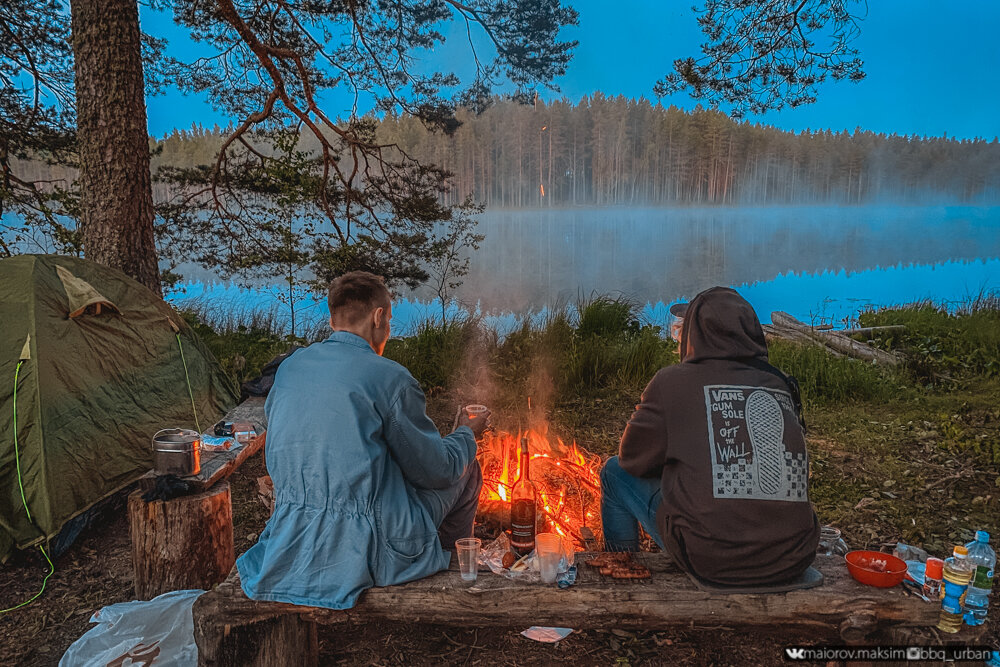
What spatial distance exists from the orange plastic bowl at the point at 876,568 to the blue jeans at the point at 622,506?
32.6 inches

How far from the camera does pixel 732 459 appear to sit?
212cm

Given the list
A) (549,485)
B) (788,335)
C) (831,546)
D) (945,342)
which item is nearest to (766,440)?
(831,546)

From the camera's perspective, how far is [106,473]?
3732 millimetres

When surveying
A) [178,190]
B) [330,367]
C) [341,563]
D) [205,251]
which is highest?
[178,190]

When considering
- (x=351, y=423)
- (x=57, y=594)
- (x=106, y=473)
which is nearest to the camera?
(x=351, y=423)

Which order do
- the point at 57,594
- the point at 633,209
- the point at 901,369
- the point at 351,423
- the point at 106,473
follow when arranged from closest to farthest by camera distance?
the point at 351,423, the point at 57,594, the point at 106,473, the point at 901,369, the point at 633,209

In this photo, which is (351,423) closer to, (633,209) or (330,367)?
(330,367)

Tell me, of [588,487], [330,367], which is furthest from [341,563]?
[588,487]

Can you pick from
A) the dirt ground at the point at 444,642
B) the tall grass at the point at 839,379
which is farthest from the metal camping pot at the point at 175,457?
the tall grass at the point at 839,379

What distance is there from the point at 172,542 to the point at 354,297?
1726mm

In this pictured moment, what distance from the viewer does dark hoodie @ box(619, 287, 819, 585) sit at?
6.95 ft

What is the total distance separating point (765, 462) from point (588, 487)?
6.14 ft

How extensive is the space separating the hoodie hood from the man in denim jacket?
3.75 ft

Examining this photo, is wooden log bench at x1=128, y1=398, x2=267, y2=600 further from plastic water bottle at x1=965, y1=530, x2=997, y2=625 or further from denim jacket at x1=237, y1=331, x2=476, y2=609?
plastic water bottle at x1=965, y1=530, x2=997, y2=625
